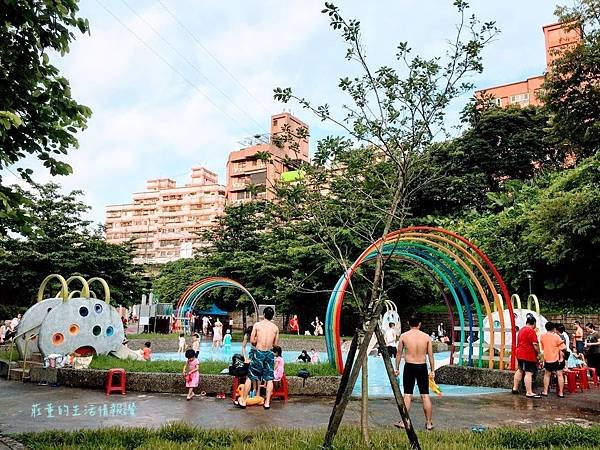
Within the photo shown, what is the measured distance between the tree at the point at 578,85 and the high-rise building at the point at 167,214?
77.3m

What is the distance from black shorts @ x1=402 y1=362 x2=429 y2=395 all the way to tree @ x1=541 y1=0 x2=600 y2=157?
1498cm

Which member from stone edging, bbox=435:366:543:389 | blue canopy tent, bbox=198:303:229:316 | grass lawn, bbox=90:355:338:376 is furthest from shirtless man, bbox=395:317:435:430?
blue canopy tent, bbox=198:303:229:316

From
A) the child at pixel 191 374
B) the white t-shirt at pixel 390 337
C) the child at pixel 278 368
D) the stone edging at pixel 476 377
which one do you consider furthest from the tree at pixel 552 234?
the child at pixel 191 374

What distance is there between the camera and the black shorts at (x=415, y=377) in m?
8.75

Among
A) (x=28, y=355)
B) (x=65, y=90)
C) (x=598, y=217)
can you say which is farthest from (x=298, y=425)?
(x=598, y=217)

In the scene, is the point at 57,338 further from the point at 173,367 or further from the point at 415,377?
the point at 415,377

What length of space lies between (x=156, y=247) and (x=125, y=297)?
69246mm

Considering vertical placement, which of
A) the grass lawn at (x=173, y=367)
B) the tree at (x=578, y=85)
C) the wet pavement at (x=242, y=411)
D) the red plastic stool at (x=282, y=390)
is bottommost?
the wet pavement at (x=242, y=411)

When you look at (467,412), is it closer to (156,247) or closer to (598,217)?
(598,217)

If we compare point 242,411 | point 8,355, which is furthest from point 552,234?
point 8,355

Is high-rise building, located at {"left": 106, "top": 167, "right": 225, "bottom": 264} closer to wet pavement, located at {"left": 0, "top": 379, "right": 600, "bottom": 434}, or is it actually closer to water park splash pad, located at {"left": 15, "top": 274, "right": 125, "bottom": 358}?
water park splash pad, located at {"left": 15, "top": 274, "right": 125, "bottom": 358}

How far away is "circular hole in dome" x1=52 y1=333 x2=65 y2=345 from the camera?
1572cm

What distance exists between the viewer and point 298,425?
860 cm

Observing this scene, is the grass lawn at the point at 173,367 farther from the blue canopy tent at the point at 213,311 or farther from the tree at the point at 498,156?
the tree at the point at 498,156
